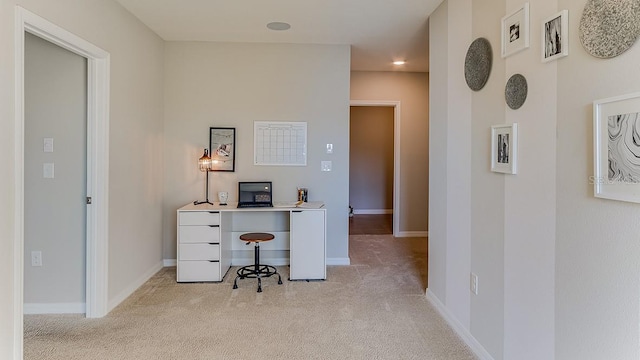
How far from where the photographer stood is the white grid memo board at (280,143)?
4008 mm

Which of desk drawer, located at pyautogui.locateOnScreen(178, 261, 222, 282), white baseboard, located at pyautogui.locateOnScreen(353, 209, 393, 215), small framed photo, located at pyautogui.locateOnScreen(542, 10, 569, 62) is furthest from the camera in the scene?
white baseboard, located at pyautogui.locateOnScreen(353, 209, 393, 215)

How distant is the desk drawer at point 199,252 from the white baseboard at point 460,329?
6.45 feet

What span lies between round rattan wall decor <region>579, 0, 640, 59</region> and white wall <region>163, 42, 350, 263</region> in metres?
2.73

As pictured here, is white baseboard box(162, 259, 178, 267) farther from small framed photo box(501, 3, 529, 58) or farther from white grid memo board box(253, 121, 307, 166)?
small framed photo box(501, 3, 529, 58)

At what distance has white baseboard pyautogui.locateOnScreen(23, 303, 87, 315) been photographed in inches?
109

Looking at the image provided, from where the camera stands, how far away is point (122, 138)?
3.01 metres

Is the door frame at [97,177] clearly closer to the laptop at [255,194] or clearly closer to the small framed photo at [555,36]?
the laptop at [255,194]

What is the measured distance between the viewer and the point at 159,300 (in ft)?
9.98

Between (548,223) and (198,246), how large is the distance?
2.86m

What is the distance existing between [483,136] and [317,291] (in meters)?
1.94

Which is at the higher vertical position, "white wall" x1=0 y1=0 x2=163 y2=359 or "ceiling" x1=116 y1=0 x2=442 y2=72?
"ceiling" x1=116 y1=0 x2=442 y2=72

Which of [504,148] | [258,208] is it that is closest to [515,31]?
[504,148]

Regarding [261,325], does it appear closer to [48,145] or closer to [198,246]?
[198,246]

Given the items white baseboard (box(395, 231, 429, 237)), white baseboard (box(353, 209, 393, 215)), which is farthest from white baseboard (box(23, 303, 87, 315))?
white baseboard (box(353, 209, 393, 215))
